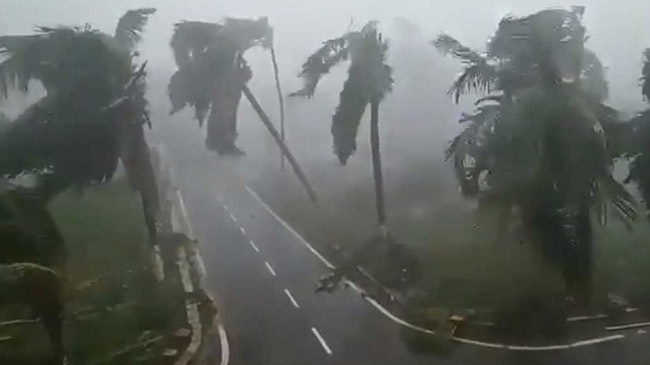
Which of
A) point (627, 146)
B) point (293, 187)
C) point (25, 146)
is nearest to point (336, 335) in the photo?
point (293, 187)

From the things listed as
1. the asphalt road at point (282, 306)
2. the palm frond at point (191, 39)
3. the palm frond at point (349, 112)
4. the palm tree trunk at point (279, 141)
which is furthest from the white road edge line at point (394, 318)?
the palm frond at point (191, 39)

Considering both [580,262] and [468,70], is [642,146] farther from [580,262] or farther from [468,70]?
[468,70]

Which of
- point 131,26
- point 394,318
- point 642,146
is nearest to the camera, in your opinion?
point 131,26

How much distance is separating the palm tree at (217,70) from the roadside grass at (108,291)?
301 mm

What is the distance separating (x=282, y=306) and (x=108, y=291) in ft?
1.48

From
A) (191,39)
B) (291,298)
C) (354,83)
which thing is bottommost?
(291,298)

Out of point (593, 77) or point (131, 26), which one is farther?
point (593, 77)

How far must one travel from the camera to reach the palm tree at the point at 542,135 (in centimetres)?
219

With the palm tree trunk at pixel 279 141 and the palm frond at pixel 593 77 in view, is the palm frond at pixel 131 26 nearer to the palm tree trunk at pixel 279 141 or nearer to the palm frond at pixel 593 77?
the palm tree trunk at pixel 279 141

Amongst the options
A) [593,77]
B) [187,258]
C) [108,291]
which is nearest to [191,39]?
[187,258]

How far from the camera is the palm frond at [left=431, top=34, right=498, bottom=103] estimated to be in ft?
7.27

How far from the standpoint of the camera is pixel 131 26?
6.47ft

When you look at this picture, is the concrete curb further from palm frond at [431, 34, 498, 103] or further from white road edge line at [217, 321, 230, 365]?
palm frond at [431, 34, 498, 103]

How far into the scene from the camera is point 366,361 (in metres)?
1.99
